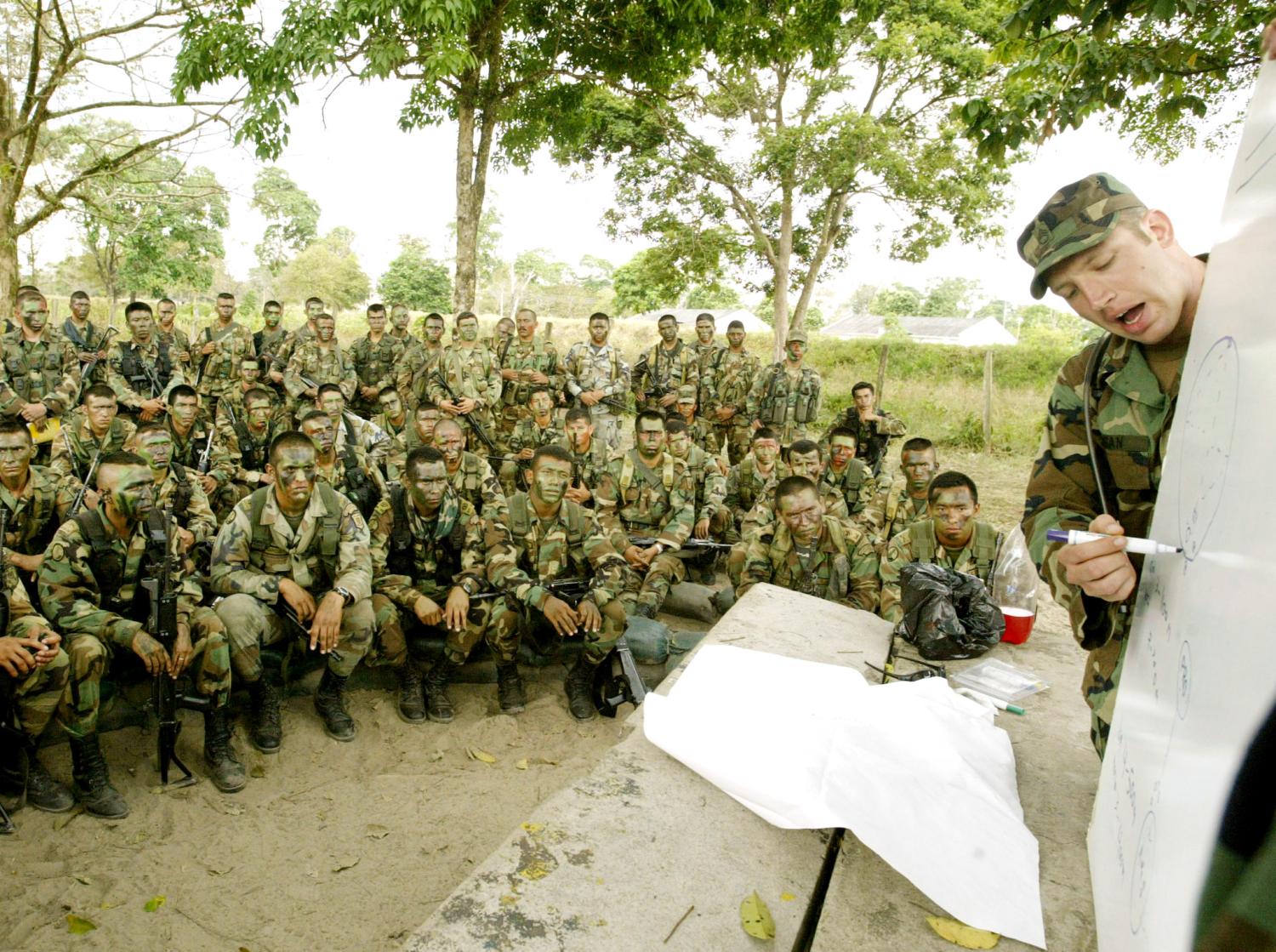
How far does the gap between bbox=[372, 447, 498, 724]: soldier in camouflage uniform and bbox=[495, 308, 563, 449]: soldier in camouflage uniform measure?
4.03m

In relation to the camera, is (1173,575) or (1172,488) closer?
(1173,575)

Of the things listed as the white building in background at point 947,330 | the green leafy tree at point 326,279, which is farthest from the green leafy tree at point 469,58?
the white building in background at point 947,330

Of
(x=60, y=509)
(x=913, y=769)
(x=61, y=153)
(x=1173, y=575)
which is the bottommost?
(x=60, y=509)

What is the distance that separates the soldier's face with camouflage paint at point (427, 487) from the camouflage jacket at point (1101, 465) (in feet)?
11.9

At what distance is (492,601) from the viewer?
4492mm

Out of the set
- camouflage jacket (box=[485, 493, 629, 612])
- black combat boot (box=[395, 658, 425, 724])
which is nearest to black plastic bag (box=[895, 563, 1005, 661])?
camouflage jacket (box=[485, 493, 629, 612])

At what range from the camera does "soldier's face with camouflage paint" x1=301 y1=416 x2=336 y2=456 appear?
5.62 metres

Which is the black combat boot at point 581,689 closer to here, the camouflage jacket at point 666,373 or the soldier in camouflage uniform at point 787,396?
the soldier in camouflage uniform at point 787,396

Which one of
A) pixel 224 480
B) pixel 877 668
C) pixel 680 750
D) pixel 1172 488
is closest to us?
pixel 1172 488

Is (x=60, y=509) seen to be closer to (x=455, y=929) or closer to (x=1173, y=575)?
(x=455, y=929)

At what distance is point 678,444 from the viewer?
6715 millimetres

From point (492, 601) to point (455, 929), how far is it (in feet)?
10.7

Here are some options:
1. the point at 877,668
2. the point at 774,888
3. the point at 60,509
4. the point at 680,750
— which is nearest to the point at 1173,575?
the point at 774,888

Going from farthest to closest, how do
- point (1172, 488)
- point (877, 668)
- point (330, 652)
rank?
point (330, 652), point (877, 668), point (1172, 488)
